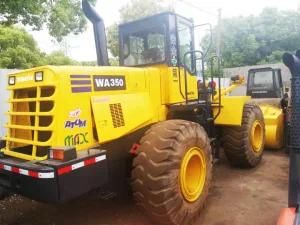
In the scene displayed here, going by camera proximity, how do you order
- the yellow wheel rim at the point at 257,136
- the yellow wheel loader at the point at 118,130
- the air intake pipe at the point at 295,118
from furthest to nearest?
the yellow wheel rim at the point at 257,136 → the yellow wheel loader at the point at 118,130 → the air intake pipe at the point at 295,118

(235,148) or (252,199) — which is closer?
(252,199)

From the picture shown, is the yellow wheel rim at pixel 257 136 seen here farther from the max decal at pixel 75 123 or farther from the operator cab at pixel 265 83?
the max decal at pixel 75 123

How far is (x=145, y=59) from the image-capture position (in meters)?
5.11

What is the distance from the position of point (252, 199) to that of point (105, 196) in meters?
2.13

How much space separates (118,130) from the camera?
3891mm

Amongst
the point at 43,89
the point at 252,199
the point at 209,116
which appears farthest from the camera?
the point at 209,116

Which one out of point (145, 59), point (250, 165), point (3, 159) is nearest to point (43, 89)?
point (3, 159)

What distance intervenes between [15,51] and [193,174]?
10.2 metres

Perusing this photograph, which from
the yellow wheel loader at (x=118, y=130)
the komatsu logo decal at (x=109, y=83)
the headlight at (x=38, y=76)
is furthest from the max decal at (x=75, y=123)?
the headlight at (x=38, y=76)

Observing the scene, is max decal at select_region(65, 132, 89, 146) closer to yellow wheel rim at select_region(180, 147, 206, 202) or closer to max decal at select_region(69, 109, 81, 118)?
max decal at select_region(69, 109, 81, 118)

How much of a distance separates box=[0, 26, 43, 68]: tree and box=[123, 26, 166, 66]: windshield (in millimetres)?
8214

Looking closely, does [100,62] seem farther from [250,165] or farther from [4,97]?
[250,165]

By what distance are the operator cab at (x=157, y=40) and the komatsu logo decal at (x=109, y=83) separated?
96 cm

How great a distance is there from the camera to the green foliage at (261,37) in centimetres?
2292
